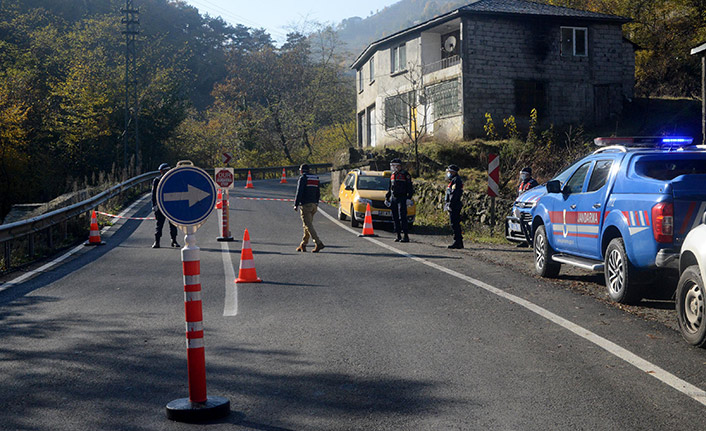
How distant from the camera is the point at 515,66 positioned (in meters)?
35.7

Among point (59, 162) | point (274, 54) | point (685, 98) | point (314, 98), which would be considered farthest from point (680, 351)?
point (274, 54)

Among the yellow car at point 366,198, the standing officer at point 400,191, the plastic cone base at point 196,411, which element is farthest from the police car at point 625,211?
the yellow car at point 366,198

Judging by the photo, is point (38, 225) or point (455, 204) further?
point (455, 204)

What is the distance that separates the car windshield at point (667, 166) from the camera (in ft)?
29.1

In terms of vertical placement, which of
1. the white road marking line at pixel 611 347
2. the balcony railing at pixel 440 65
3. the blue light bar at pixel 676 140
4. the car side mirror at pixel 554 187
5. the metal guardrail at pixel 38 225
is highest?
the balcony railing at pixel 440 65

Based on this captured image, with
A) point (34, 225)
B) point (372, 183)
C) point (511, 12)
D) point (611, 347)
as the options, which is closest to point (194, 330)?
point (611, 347)

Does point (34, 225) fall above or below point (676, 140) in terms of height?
below

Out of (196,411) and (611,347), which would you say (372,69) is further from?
(196,411)

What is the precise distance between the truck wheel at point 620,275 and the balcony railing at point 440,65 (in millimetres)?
28007

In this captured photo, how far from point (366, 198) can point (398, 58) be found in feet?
71.7

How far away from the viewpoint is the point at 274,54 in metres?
75.6

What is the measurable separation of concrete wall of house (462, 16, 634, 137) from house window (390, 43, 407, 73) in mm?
5816

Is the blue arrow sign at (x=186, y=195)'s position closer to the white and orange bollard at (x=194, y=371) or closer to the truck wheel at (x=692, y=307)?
the white and orange bollard at (x=194, y=371)

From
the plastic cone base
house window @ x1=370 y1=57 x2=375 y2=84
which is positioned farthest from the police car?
house window @ x1=370 y1=57 x2=375 y2=84
